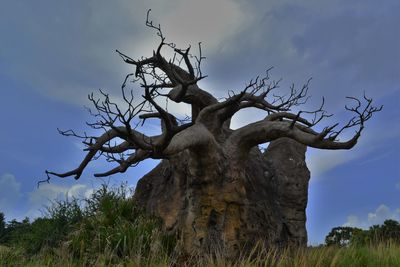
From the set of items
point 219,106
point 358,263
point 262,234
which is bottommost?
point 358,263

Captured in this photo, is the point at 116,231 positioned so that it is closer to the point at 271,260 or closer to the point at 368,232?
the point at 271,260

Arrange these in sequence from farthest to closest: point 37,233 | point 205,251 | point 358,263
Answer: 1. point 37,233
2. point 205,251
3. point 358,263

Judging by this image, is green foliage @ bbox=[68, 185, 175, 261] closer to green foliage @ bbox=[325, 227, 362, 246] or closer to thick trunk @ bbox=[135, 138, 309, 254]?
thick trunk @ bbox=[135, 138, 309, 254]

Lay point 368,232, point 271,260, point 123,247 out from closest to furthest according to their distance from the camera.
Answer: point 271,260 < point 123,247 < point 368,232

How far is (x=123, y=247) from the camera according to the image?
449 inches

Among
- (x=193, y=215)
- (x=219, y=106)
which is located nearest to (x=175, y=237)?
(x=193, y=215)

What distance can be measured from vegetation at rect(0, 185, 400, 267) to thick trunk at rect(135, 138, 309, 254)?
420 mm

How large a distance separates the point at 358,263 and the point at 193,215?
159 inches

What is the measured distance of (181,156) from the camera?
43.1 feet

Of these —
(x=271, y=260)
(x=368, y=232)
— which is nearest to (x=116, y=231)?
(x=271, y=260)

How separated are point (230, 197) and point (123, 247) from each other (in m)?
2.78

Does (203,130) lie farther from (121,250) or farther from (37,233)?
(37,233)

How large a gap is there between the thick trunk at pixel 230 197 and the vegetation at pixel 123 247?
42 cm

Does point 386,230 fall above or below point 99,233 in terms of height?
above
